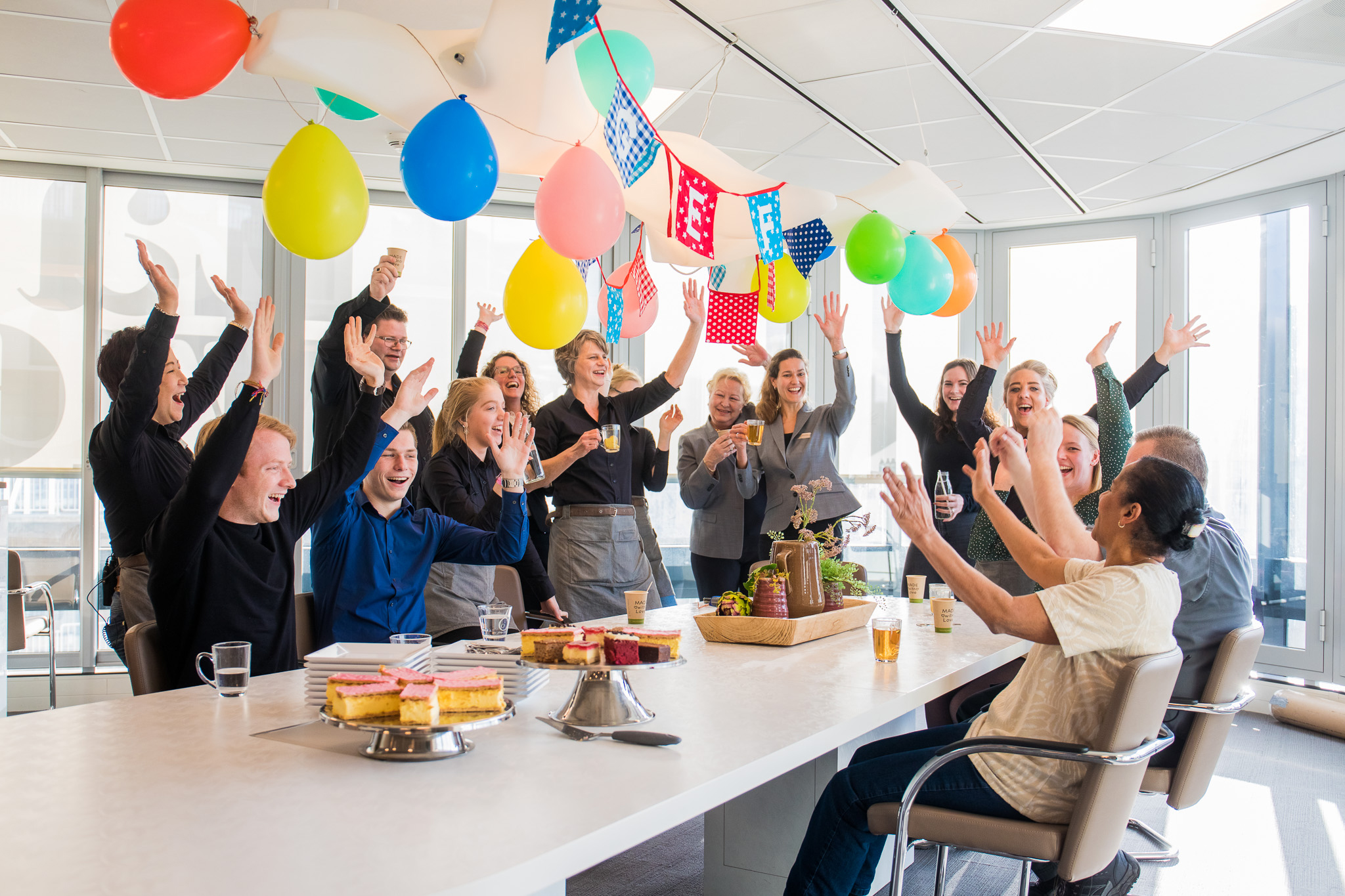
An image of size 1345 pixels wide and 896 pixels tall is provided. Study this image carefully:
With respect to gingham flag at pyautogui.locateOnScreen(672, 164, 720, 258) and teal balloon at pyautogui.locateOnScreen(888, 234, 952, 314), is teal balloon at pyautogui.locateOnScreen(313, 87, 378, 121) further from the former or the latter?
teal balloon at pyautogui.locateOnScreen(888, 234, 952, 314)

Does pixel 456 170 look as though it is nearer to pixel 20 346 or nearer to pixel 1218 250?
pixel 20 346

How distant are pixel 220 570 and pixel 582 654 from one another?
96 centimetres

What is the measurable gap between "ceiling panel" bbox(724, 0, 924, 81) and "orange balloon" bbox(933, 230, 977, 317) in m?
0.75

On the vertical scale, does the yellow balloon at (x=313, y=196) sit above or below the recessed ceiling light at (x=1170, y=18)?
below

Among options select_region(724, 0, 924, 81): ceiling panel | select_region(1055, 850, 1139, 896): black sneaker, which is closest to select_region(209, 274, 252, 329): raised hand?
select_region(724, 0, 924, 81): ceiling panel

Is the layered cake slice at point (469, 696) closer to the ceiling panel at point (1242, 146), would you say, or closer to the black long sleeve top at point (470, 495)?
the black long sleeve top at point (470, 495)

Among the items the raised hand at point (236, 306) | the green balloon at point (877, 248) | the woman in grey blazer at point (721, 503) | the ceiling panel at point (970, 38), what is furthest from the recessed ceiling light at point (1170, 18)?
the raised hand at point (236, 306)

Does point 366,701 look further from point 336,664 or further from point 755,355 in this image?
point 755,355

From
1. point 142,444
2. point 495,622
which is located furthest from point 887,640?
point 142,444

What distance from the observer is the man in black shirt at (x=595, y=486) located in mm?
3559

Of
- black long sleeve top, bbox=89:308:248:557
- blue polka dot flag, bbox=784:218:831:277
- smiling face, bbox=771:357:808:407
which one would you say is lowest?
black long sleeve top, bbox=89:308:248:557

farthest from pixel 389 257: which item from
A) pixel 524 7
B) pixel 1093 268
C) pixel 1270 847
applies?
pixel 1093 268

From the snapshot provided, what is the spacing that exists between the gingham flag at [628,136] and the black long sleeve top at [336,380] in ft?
4.33

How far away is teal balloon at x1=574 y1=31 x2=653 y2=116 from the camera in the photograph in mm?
2629
